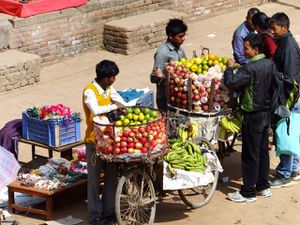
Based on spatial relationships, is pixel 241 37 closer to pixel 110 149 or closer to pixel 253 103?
pixel 253 103

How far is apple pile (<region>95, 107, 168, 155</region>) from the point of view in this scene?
826cm

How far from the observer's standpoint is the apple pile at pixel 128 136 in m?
8.26

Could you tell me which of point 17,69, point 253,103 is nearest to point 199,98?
point 253,103

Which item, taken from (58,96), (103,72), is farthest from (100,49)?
(103,72)

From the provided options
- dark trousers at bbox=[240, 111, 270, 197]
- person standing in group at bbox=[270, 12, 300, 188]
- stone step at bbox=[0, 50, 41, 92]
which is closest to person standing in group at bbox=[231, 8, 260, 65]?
person standing in group at bbox=[270, 12, 300, 188]

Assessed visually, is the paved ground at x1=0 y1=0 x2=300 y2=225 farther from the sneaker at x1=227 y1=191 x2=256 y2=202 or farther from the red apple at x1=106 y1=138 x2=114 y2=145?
the red apple at x1=106 y1=138 x2=114 y2=145

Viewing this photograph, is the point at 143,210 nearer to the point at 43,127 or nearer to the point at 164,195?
the point at 164,195

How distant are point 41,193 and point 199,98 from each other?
1.89m

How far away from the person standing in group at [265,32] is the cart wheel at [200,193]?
155cm

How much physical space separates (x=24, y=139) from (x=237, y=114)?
7.70ft

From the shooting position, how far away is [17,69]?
1342 centimetres

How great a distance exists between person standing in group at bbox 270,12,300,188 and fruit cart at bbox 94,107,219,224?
113cm

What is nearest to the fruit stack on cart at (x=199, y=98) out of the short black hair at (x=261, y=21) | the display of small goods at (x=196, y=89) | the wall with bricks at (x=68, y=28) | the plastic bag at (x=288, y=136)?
the display of small goods at (x=196, y=89)

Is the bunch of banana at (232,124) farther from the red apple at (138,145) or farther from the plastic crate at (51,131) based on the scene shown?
the plastic crate at (51,131)
